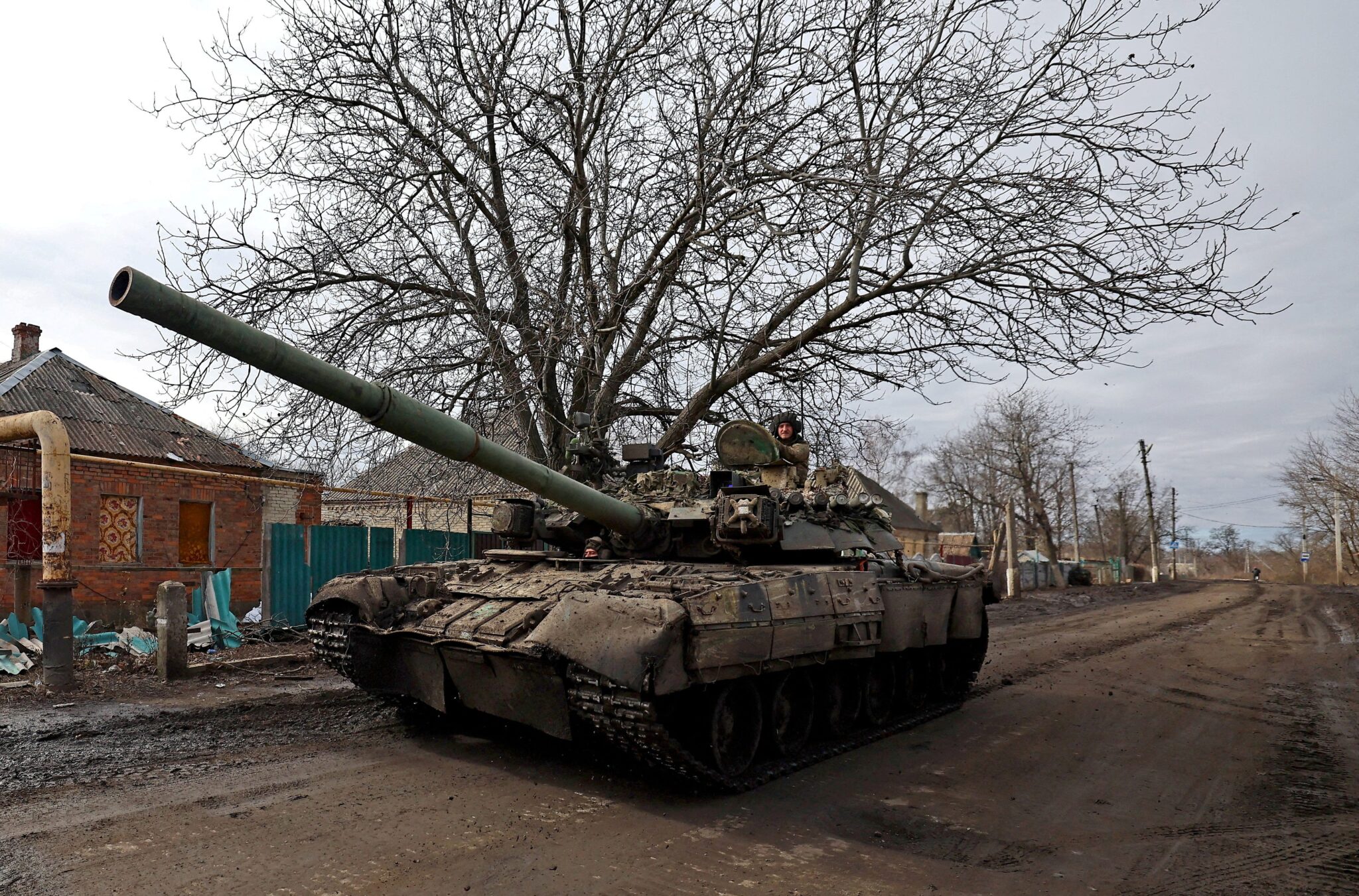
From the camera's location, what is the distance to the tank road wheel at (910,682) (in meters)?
8.63

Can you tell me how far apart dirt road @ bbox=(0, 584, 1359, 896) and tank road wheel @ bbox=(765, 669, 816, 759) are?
1.19ft

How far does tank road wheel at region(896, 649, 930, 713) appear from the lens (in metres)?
8.63

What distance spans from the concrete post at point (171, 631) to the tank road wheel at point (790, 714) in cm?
571

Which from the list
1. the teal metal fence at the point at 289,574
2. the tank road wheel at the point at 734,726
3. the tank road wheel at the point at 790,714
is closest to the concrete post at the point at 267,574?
the teal metal fence at the point at 289,574

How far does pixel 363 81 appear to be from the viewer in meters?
9.95

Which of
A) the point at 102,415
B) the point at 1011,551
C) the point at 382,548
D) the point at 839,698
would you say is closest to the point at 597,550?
the point at 839,698

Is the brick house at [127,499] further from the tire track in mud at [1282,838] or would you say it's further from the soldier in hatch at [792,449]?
the tire track in mud at [1282,838]

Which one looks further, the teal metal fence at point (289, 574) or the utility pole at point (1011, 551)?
the utility pole at point (1011, 551)

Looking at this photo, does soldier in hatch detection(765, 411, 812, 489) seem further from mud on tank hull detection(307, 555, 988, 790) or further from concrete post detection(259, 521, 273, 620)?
concrete post detection(259, 521, 273, 620)

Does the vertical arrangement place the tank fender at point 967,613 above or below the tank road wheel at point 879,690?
above

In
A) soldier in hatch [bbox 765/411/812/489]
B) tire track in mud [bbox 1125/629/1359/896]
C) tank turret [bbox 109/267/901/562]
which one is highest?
soldier in hatch [bbox 765/411/812/489]

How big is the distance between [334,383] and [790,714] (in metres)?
4.16

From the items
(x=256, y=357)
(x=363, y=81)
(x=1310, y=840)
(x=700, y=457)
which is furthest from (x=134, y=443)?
(x=1310, y=840)

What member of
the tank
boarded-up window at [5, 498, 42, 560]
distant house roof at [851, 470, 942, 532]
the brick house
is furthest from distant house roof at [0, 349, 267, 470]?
distant house roof at [851, 470, 942, 532]
